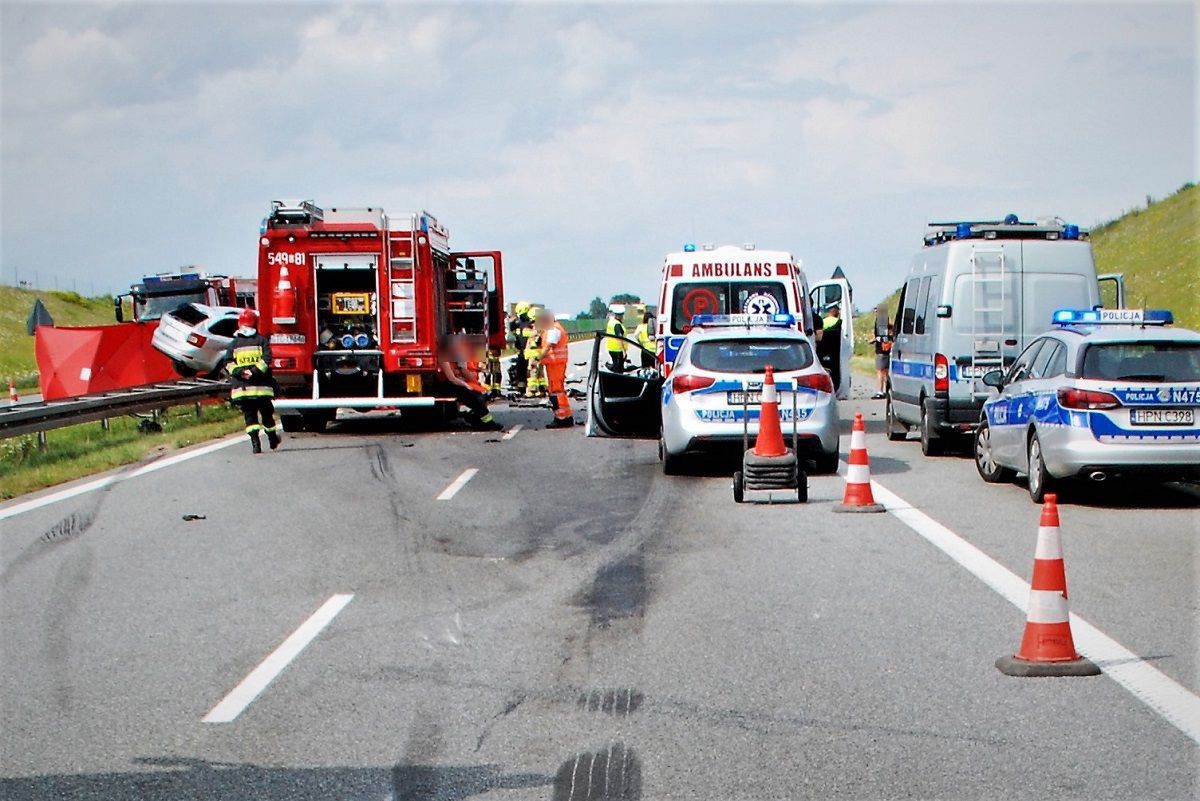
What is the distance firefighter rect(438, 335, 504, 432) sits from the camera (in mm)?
21734

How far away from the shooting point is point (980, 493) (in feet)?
44.8

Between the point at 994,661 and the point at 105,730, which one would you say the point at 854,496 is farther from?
the point at 105,730

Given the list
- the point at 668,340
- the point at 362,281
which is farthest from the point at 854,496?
the point at 362,281

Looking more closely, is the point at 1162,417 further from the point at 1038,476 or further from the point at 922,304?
the point at 922,304

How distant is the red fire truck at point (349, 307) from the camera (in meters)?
21.0

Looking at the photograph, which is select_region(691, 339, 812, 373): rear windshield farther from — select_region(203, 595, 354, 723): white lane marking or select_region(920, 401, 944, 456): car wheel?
select_region(203, 595, 354, 723): white lane marking

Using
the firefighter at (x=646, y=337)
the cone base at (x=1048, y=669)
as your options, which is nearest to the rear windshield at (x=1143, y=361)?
the cone base at (x=1048, y=669)

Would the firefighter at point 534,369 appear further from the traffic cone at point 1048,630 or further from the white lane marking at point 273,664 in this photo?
the traffic cone at point 1048,630

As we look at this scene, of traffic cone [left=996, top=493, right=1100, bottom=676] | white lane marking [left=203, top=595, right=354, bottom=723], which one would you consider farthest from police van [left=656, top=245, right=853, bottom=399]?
traffic cone [left=996, top=493, right=1100, bottom=676]

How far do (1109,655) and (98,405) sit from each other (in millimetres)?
15065

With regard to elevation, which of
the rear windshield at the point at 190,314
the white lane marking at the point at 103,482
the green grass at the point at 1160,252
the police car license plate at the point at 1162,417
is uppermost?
the green grass at the point at 1160,252

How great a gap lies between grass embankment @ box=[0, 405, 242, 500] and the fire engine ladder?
32.7ft

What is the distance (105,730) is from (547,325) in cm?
1819

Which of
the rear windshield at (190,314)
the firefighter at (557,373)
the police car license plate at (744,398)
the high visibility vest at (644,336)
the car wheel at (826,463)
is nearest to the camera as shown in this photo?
the police car license plate at (744,398)
